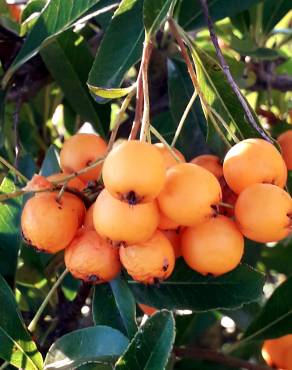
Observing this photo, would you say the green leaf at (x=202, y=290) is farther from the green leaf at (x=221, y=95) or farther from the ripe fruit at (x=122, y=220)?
the ripe fruit at (x=122, y=220)

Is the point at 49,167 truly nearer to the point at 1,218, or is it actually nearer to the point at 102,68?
the point at 1,218

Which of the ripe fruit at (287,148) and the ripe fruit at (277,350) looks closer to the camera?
the ripe fruit at (287,148)

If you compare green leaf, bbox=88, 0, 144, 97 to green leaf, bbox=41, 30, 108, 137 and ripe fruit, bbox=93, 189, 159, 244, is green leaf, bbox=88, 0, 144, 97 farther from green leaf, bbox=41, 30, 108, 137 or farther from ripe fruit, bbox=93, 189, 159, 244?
ripe fruit, bbox=93, 189, 159, 244

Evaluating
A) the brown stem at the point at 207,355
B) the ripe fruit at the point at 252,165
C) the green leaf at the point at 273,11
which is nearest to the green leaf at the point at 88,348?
the ripe fruit at the point at 252,165

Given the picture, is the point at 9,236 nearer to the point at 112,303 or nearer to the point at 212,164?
the point at 112,303

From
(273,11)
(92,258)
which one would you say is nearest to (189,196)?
(92,258)

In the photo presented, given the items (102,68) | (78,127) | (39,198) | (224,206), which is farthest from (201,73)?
(78,127)
